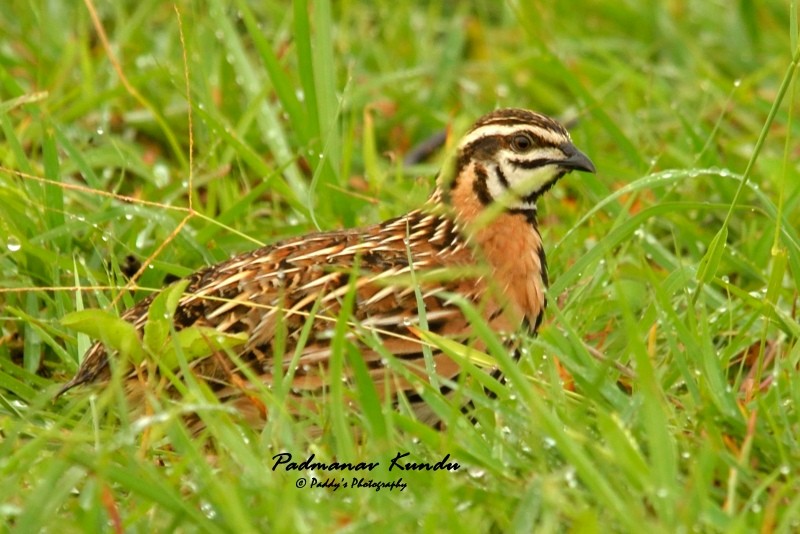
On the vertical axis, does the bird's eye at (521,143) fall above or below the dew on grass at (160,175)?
above

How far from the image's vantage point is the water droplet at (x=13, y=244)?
5219mm

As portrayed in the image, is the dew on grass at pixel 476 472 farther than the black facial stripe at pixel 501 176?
No

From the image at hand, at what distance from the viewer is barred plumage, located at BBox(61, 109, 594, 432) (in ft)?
15.3

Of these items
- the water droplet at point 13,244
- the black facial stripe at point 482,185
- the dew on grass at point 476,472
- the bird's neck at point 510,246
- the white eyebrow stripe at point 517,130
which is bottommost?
the water droplet at point 13,244

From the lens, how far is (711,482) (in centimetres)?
387

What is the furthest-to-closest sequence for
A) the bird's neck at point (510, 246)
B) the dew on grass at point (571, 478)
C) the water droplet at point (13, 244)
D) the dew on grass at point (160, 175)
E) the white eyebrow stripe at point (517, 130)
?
1. the dew on grass at point (160, 175)
2. the water droplet at point (13, 244)
3. the white eyebrow stripe at point (517, 130)
4. the bird's neck at point (510, 246)
5. the dew on grass at point (571, 478)

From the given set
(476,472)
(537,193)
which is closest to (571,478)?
(476,472)

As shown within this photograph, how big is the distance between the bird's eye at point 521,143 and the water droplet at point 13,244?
5.67 feet

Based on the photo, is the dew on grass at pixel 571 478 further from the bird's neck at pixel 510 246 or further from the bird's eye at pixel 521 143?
the bird's eye at pixel 521 143

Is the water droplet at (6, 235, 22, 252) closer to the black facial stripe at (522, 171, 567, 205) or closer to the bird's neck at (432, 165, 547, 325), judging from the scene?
the bird's neck at (432, 165, 547, 325)

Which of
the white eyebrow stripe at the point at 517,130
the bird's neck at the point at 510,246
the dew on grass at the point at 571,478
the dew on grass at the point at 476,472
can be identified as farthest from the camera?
the white eyebrow stripe at the point at 517,130

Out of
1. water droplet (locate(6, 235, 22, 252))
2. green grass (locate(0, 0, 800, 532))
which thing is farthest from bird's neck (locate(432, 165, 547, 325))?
water droplet (locate(6, 235, 22, 252))

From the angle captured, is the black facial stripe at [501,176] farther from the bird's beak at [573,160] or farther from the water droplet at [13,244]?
the water droplet at [13,244]

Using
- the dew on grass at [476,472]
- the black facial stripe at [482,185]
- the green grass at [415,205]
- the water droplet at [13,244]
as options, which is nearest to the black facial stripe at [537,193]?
the black facial stripe at [482,185]
